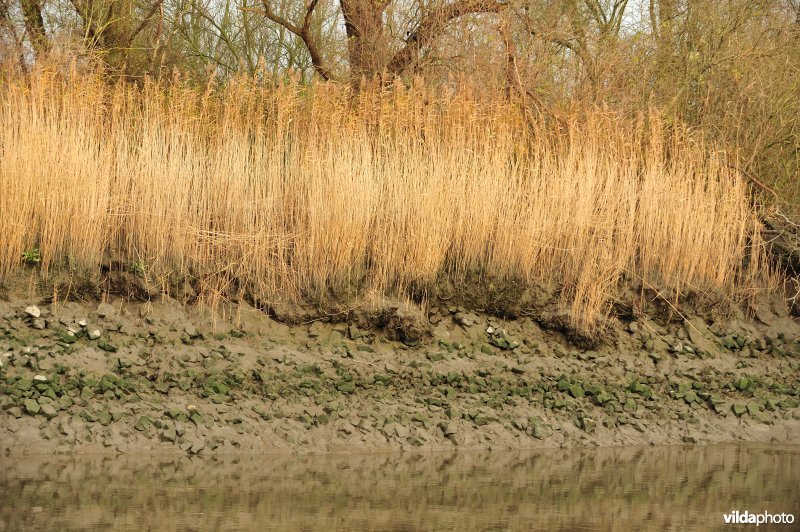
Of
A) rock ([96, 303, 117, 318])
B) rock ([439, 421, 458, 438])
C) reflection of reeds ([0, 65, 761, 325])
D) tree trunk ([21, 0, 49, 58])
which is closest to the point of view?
rock ([439, 421, 458, 438])

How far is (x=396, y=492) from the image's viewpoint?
471 cm

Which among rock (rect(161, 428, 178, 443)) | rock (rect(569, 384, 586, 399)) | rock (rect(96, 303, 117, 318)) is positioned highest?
rock (rect(96, 303, 117, 318))

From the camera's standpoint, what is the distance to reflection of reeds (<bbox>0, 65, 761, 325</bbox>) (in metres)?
6.95

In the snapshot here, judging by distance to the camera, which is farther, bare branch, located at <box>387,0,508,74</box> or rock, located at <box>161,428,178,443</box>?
bare branch, located at <box>387,0,508,74</box>

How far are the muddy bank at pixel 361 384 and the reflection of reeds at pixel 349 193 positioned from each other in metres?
0.38

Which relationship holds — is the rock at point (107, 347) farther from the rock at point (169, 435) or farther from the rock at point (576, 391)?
the rock at point (576, 391)

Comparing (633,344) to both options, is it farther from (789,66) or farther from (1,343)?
(1,343)

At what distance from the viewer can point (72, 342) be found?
6.37 metres

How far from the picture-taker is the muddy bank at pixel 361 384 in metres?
5.73

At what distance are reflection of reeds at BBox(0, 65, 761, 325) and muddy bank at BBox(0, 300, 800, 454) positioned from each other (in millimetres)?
383

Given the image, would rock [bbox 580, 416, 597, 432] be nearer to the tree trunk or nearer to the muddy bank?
the muddy bank

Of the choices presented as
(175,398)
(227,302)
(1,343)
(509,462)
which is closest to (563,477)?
(509,462)

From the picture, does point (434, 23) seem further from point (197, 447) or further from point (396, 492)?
point (396, 492)

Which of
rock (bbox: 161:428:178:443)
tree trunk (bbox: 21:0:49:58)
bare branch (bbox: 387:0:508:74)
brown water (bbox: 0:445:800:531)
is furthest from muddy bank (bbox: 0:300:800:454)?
tree trunk (bbox: 21:0:49:58)
